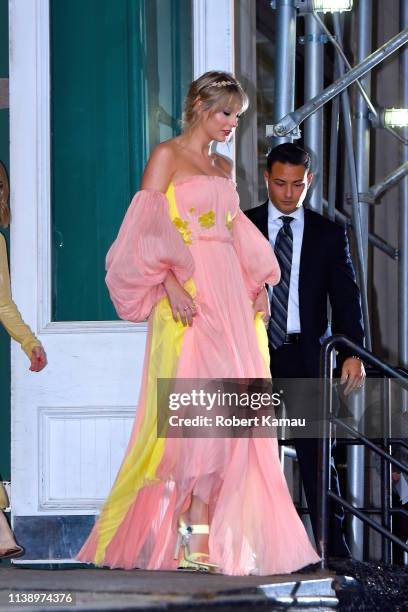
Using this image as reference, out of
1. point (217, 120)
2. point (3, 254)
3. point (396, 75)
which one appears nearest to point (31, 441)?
point (3, 254)

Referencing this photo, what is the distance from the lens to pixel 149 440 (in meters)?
4.61

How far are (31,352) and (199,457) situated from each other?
1.01 m

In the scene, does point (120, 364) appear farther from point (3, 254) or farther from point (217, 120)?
point (217, 120)

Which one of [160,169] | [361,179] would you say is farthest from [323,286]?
[361,179]

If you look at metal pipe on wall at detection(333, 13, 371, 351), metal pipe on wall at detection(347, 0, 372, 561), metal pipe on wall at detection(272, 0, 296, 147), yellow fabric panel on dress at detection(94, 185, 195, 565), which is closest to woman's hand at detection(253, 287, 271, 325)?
yellow fabric panel on dress at detection(94, 185, 195, 565)

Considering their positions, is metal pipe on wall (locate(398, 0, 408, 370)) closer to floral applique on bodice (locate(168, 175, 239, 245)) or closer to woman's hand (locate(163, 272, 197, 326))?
floral applique on bodice (locate(168, 175, 239, 245))

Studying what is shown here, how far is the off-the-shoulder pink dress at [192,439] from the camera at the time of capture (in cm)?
443

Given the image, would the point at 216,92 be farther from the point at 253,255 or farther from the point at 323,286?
the point at 323,286

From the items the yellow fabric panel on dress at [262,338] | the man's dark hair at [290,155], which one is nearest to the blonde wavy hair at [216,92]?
the man's dark hair at [290,155]

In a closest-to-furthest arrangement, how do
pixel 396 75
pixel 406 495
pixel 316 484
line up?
1. pixel 316 484
2. pixel 406 495
3. pixel 396 75

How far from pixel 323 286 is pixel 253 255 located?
44 centimetres

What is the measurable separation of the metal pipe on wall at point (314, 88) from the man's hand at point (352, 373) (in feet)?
5.49

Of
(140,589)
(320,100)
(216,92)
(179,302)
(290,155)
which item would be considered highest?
(320,100)

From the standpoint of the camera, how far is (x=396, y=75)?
11.0m
